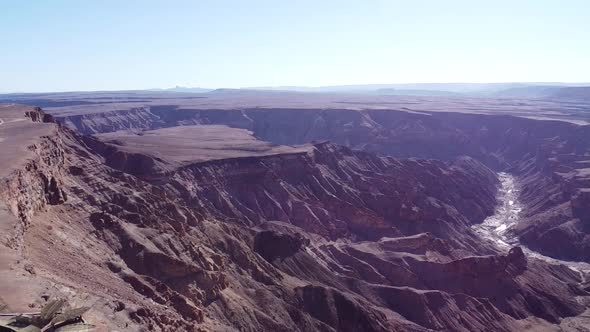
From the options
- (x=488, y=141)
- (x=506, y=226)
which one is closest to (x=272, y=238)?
(x=506, y=226)

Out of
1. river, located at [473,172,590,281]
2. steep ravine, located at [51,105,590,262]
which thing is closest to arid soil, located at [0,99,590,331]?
steep ravine, located at [51,105,590,262]

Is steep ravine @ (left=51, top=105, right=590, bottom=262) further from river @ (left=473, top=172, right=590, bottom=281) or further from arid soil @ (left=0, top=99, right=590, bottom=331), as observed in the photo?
river @ (left=473, top=172, right=590, bottom=281)

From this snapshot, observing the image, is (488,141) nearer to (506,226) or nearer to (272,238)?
(506,226)

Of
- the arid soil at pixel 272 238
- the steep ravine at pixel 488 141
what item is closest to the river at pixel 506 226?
the arid soil at pixel 272 238

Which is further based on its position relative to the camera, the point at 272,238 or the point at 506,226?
the point at 506,226

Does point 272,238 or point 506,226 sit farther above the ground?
point 272,238

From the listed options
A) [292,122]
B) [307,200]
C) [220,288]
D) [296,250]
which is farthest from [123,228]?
[292,122]

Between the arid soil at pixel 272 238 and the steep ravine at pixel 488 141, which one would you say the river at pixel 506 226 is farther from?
the steep ravine at pixel 488 141

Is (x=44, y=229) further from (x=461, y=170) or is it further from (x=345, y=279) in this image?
(x=461, y=170)
